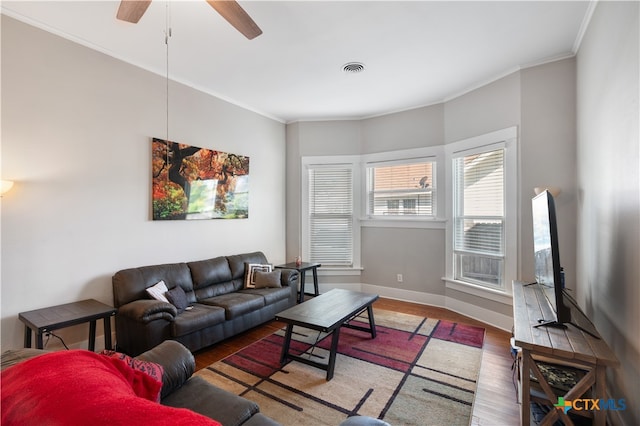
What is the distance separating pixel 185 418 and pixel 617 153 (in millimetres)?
2682

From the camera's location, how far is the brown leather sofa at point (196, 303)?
272 cm

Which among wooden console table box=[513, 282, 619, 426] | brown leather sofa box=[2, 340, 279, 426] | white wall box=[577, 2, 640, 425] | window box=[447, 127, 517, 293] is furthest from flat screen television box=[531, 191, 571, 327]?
brown leather sofa box=[2, 340, 279, 426]

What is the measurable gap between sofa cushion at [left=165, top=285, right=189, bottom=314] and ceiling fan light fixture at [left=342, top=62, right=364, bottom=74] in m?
3.07

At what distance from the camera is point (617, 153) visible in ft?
6.34

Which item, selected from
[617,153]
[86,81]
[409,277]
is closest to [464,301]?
[409,277]

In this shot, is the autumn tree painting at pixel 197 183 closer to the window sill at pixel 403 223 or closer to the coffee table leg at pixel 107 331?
the coffee table leg at pixel 107 331

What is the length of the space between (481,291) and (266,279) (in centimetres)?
281

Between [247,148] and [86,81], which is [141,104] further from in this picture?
[247,148]

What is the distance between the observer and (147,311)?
2635 millimetres

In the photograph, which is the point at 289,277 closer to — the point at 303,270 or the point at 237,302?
the point at 303,270

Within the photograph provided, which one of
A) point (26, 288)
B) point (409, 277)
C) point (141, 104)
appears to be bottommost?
point (409, 277)

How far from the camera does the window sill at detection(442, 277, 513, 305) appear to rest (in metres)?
3.62

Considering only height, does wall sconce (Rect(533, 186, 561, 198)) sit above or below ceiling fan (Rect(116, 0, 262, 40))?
below

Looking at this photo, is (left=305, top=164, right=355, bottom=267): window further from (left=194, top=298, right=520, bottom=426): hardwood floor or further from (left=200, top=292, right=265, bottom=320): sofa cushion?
(left=200, top=292, right=265, bottom=320): sofa cushion
